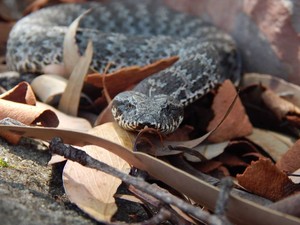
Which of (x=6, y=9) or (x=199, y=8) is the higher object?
(x=199, y=8)

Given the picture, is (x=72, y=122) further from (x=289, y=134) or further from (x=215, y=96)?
(x=289, y=134)

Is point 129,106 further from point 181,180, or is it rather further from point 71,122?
point 181,180

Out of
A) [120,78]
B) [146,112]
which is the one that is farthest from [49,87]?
[146,112]

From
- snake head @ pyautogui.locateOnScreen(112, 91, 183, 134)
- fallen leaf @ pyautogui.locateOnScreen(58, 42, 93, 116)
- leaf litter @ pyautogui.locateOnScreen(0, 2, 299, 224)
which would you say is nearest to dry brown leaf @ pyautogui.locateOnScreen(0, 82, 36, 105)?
leaf litter @ pyautogui.locateOnScreen(0, 2, 299, 224)

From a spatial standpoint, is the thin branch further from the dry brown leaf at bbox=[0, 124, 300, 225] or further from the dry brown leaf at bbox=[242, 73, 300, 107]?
the dry brown leaf at bbox=[242, 73, 300, 107]

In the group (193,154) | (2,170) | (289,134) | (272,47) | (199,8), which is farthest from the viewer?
(199,8)

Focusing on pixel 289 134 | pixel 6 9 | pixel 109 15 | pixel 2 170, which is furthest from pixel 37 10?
pixel 2 170

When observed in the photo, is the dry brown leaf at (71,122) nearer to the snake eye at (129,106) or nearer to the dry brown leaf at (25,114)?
the dry brown leaf at (25,114)

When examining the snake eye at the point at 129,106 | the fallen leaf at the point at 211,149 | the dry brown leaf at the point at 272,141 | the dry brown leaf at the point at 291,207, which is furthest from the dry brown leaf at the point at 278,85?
the dry brown leaf at the point at 291,207
